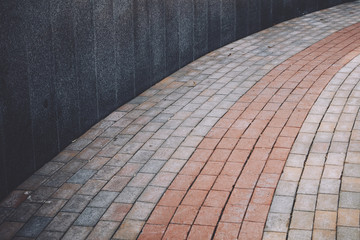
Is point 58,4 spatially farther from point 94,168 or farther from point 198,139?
point 198,139

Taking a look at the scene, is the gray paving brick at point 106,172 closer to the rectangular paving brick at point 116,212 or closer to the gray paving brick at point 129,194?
the gray paving brick at point 129,194

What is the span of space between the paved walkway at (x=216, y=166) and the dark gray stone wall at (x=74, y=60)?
0.24m

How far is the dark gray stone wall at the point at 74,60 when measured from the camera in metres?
5.34

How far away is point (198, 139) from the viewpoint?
6.43 metres

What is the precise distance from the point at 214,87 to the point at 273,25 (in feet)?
13.8

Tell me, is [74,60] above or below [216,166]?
above

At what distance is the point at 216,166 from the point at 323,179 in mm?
1167

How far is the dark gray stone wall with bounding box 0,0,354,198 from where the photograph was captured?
534cm

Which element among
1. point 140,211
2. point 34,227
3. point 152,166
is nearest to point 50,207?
point 34,227

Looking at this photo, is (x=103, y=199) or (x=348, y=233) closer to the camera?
(x=348, y=233)

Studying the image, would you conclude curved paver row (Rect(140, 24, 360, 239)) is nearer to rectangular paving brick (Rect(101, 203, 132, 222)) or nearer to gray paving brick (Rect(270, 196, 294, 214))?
gray paving brick (Rect(270, 196, 294, 214))

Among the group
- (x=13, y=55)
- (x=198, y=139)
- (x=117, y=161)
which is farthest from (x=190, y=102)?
(x=13, y=55)

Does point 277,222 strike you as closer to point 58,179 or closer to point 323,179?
point 323,179

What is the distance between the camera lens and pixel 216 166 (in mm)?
5746
